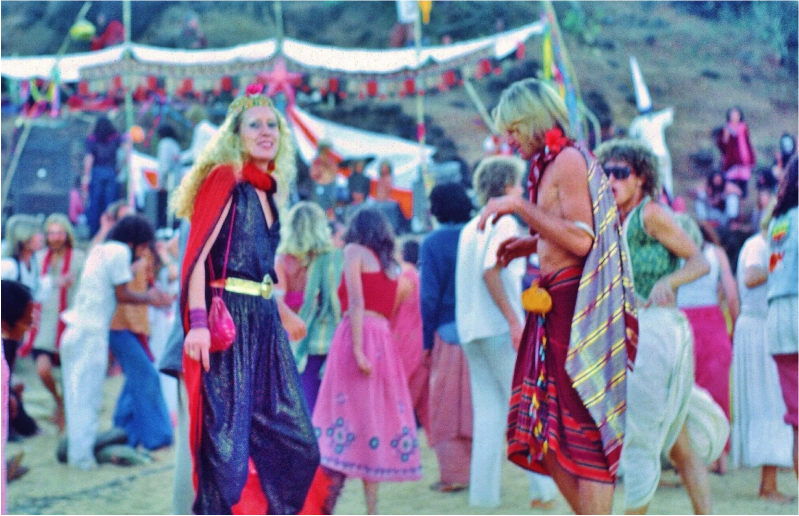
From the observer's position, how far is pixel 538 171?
3541 mm

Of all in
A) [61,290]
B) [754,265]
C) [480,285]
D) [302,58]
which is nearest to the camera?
[480,285]

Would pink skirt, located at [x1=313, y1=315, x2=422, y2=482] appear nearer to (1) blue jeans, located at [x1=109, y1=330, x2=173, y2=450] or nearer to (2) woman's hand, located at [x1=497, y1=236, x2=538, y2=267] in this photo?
(2) woman's hand, located at [x1=497, y1=236, x2=538, y2=267]

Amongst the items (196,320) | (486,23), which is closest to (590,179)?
(196,320)

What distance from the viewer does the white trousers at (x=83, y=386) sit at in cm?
639

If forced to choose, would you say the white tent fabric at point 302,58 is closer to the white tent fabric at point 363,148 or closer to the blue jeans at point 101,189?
the white tent fabric at point 363,148

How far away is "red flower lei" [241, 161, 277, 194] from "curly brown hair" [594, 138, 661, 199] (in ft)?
4.77

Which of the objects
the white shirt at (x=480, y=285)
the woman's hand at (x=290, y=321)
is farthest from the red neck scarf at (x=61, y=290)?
the woman's hand at (x=290, y=321)

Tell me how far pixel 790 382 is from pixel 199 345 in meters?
2.66

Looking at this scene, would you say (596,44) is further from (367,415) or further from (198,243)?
(198,243)

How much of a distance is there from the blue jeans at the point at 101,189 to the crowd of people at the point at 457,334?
253 inches

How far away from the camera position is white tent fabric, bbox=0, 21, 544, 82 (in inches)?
514

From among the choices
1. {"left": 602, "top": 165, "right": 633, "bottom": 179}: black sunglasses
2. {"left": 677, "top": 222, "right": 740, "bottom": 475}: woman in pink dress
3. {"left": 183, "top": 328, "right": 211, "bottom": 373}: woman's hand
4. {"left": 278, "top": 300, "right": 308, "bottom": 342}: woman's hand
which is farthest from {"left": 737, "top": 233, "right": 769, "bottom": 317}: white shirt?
{"left": 183, "top": 328, "right": 211, "bottom": 373}: woman's hand

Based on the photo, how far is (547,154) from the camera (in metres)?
3.49

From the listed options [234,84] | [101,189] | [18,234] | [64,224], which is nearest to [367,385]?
[64,224]
